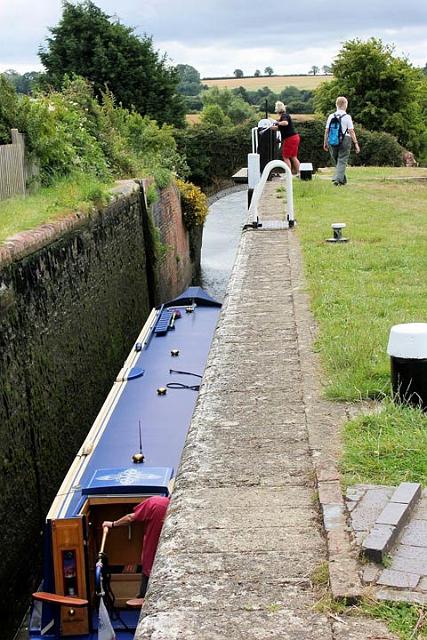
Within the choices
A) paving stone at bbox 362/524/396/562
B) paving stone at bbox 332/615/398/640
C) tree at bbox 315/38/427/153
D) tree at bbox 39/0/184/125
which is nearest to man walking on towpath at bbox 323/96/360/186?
paving stone at bbox 362/524/396/562

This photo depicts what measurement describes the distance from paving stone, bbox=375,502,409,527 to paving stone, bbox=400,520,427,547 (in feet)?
0.10

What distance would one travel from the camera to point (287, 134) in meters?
14.1

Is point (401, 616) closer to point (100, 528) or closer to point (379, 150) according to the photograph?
point (100, 528)

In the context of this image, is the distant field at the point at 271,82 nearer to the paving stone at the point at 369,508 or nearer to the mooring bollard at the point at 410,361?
the mooring bollard at the point at 410,361

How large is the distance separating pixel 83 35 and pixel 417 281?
27900 millimetres

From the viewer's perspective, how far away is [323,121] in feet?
110

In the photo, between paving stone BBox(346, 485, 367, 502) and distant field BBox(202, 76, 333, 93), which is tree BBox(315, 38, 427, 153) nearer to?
paving stone BBox(346, 485, 367, 502)

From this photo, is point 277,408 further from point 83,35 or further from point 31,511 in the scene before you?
point 83,35

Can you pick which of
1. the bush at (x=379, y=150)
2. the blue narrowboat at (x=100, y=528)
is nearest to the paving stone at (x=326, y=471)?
the blue narrowboat at (x=100, y=528)

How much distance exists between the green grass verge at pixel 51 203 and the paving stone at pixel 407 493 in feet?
20.5

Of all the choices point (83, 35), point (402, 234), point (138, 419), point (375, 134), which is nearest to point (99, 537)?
point (138, 419)

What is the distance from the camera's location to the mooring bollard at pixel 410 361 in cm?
382

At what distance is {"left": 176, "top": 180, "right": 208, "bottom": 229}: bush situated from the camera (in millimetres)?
22641

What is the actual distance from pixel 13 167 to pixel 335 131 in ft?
16.0
